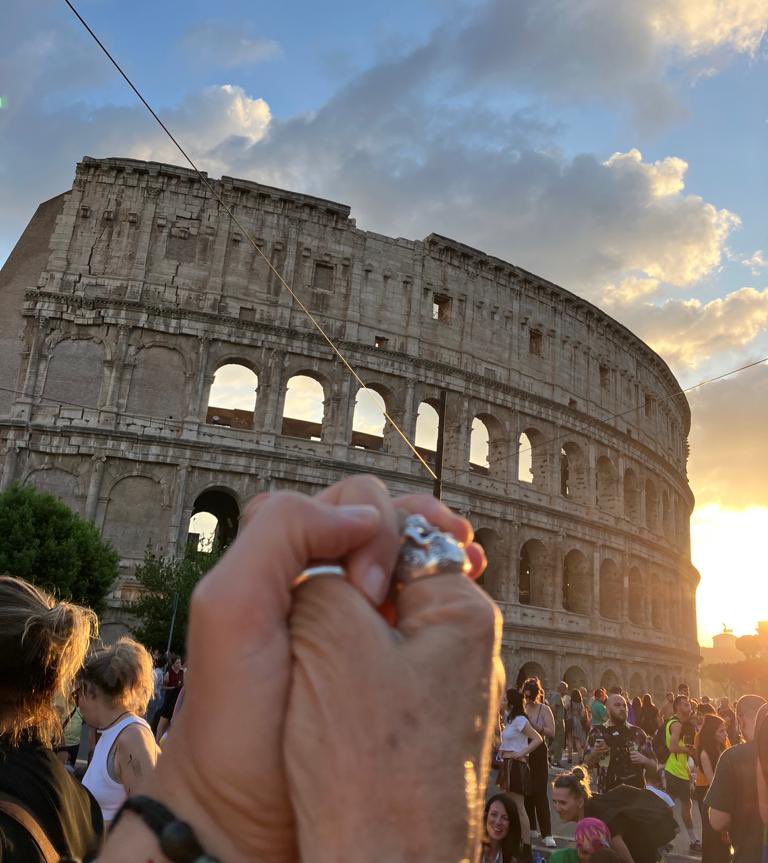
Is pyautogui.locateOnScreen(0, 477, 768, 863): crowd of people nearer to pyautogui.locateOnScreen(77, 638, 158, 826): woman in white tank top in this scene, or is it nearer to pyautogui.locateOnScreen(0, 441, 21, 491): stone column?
pyautogui.locateOnScreen(77, 638, 158, 826): woman in white tank top

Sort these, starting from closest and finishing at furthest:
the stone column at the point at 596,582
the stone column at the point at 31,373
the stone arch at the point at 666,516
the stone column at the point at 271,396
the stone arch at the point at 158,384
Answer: the stone column at the point at 31,373 < the stone arch at the point at 158,384 < the stone column at the point at 271,396 < the stone column at the point at 596,582 < the stone arch at the point at 666,516

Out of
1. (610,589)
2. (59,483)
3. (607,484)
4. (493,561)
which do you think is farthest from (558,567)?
(59,483)

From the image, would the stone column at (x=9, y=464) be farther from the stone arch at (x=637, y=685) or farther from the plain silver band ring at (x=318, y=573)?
the stone arch at (x=637, y=685)

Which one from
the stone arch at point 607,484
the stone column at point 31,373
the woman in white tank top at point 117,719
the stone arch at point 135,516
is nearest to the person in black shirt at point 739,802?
the woman in white tank top at point 117,719

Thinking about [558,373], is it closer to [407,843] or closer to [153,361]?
[153,361]

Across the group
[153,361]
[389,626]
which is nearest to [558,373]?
[153,361]

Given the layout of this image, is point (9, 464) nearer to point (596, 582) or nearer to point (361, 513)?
point (596, 582)

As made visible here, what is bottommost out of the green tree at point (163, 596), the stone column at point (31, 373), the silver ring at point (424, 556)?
the silver ring at point (424, 556)

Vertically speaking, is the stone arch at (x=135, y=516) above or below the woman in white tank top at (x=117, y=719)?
above
